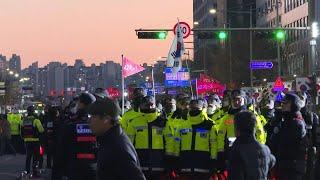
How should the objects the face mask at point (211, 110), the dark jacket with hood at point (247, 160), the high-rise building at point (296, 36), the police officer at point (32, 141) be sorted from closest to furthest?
the dark jacket with hood at point (247, 160), the face mask at point (211, 110), the police officer at point (32, 141), the high-rise building at point (296, 36)

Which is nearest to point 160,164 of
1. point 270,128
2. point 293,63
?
point 270,128

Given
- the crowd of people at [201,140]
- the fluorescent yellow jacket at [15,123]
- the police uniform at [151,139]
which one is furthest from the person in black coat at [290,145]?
the fluorescent yellow jacket at [15,123]

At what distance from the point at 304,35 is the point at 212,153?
6896cm

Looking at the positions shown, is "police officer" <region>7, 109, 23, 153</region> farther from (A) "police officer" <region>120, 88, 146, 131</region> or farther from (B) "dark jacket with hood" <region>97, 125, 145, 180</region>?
(B) "dark jacket with hood" <region>97, 125, 145, 180</region>

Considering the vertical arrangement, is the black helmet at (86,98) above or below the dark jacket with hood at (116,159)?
above

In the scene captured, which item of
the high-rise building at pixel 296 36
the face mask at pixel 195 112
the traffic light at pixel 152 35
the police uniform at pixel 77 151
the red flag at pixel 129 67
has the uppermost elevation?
the high-rise building at pixel 296 36

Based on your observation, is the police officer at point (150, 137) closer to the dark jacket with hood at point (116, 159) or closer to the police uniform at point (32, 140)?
the dark jacket with hood at point (116, 159)

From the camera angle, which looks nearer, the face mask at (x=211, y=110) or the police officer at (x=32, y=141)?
the face mask at (x=211, y=110)

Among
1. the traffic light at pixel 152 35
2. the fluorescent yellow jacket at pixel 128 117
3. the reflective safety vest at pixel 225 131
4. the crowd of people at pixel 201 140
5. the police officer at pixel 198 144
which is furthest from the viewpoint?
the traffic light at pixel 152 35

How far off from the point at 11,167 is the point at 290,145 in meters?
14.5

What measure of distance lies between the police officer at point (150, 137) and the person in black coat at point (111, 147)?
6788 millimetres

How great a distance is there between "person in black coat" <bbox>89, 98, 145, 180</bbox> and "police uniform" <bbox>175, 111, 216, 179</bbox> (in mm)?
6825

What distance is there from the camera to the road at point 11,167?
65.1ft

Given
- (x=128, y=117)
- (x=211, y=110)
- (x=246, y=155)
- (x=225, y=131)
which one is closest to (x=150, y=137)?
(x=128, y=117)
